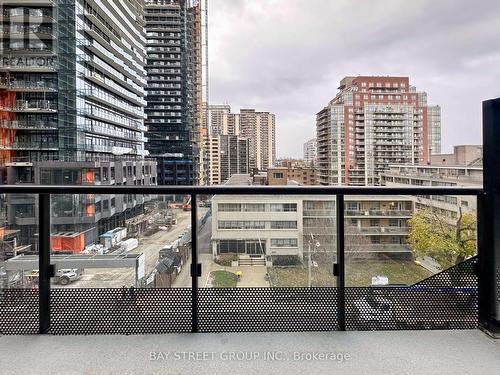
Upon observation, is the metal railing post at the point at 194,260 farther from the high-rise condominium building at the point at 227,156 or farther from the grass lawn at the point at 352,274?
the high-rise condominium building at the point at 227,156

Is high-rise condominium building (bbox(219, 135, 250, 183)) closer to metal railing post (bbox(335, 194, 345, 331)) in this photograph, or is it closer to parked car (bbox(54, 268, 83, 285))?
metal railing post (bbox(335, 194, 345, 331))

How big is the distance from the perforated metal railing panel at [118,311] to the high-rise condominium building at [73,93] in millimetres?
765

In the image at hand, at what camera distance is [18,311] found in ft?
4.60

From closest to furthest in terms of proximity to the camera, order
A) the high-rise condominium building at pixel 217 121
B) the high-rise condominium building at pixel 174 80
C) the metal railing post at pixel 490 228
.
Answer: the metal railing post at pixel 490 228 < the high-rise condominium building at pixel 174 80 < the high-rise condominium building at pixel 217 121

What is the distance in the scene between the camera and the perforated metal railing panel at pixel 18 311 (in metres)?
1.39

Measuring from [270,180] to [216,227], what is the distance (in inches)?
19.6

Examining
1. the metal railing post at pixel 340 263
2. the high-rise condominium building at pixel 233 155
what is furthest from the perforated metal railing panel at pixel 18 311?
the metal railing post at pixel 340 263

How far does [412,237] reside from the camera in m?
1.46

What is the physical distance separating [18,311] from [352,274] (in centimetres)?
156

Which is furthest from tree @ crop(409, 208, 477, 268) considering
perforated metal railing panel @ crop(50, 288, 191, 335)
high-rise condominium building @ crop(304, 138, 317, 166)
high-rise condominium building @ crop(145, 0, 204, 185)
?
high-rise condominium building @ crop(145, 0, 204, 185)

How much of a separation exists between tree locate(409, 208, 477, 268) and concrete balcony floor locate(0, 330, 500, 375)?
0.34 meters

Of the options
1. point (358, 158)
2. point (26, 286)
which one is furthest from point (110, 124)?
point (358, 158)

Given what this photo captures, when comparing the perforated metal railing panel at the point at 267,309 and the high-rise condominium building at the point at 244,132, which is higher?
the high-rise condominium building at the point at 244,132

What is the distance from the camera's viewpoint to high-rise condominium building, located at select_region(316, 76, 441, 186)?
252cm
